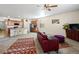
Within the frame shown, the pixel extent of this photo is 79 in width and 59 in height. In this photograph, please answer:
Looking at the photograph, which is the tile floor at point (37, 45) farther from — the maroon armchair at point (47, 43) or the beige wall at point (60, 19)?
the beige wall at point (60, 19)

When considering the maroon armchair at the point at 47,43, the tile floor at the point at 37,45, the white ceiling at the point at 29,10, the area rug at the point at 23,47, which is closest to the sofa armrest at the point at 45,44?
the maroon armchair at the point at 47,43

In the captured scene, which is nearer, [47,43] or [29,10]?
[29,10]

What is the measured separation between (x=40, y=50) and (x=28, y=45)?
0.33m

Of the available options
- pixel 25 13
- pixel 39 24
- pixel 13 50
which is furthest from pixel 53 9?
pixel 13 50

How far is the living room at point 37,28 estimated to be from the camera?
249cm

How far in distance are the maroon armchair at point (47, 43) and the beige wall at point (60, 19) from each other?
16cm

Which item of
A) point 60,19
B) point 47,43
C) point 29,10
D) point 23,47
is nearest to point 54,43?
point 47,43

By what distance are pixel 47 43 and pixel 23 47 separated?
23.4 inches

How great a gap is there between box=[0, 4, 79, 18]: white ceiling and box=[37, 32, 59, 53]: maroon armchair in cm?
51

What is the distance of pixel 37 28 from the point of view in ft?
8.87

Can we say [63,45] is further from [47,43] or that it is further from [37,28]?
[37,28]

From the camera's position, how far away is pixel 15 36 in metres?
2.71
